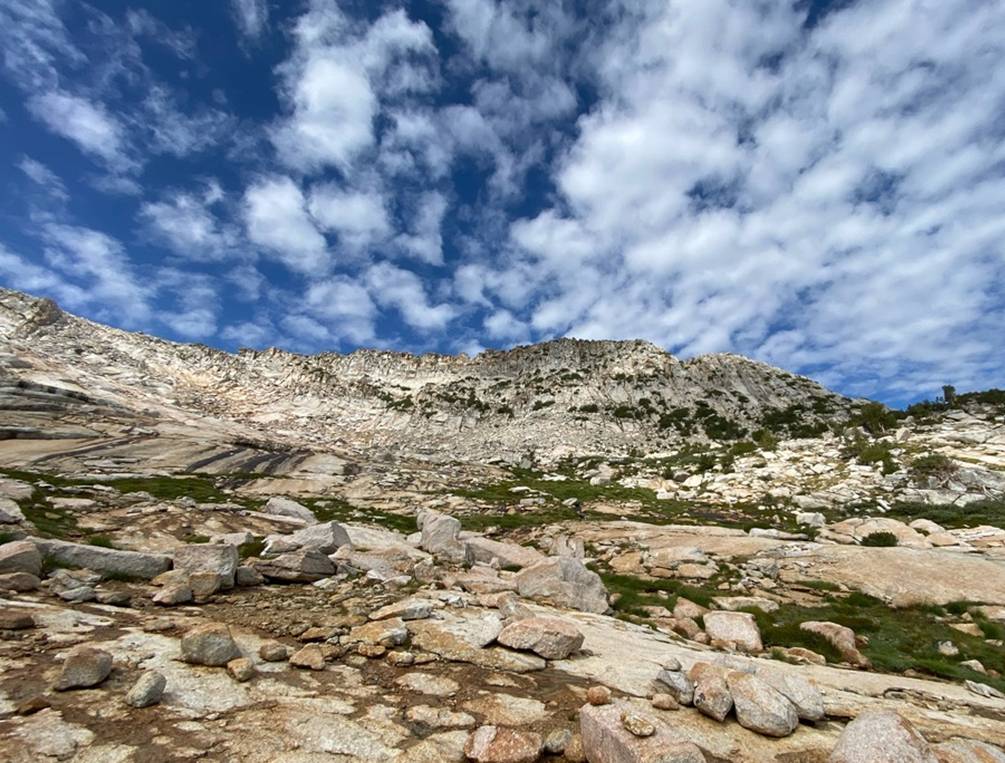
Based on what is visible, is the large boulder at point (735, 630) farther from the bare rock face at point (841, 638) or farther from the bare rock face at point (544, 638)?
the bare rock face at point (544, 638)

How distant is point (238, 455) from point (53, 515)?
3948 centimetres

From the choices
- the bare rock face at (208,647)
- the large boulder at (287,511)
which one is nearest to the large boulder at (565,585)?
the bare rock face at (208,647)

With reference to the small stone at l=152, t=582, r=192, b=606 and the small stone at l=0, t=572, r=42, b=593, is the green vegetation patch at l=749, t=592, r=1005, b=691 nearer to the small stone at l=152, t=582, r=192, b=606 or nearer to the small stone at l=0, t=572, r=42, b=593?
the small stone at l=152, t=582, r=192, b=606

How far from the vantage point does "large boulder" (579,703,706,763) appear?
17.3ft

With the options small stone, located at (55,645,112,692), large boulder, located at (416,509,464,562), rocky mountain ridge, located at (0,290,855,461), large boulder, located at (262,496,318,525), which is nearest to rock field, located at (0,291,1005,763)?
small stone, located at (55,645,112,692)

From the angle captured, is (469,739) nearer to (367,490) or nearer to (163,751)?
(163,751)

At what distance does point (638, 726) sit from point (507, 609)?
5.55 metres

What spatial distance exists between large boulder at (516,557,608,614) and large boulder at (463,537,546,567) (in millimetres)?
4841

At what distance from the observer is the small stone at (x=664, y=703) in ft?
23.2

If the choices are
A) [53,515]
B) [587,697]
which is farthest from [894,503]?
[53,515]

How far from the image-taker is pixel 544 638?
9.01 m

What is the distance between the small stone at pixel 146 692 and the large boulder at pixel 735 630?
532 inches

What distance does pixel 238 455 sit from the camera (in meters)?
56.3

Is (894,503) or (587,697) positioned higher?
(894,503)
